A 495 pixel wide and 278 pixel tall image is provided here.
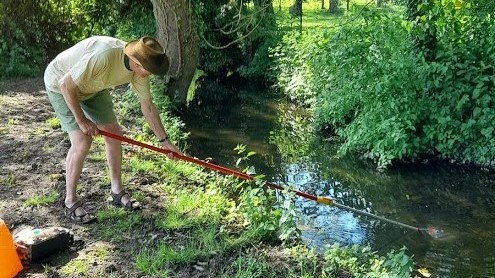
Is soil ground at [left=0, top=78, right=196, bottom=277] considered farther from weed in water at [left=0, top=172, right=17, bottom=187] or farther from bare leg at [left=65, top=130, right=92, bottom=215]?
bare leg at [left=65, top=130, right=92, bottom=215]

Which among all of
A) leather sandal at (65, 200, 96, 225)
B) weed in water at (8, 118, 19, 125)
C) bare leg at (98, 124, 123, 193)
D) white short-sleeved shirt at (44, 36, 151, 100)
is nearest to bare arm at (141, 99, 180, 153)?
white short-sleeved shirt at (44, 36, 151, 100)

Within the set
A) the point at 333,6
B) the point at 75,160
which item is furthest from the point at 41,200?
the point at 333,6

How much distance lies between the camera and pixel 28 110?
8727 millimetres

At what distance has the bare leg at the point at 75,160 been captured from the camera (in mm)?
4590

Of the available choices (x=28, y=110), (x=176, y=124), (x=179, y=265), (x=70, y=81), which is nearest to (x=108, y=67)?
(x=70, y=81)

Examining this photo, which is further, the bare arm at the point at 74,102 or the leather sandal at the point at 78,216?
the leather sandal at the point at 78,216

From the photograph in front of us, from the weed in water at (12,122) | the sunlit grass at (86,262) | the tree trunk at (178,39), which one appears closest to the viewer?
the sunlit grass at (86,262)

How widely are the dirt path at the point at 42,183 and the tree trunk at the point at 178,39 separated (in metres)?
2.73

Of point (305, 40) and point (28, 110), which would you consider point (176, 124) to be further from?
point (305, 40)

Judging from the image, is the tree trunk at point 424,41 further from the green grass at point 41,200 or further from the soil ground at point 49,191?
the green grass at point 41,200

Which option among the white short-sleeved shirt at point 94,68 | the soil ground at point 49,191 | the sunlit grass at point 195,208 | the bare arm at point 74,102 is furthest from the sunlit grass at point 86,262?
the white short-sleeved shirt at point 94,68

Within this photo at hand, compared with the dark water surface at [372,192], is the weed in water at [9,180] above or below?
above

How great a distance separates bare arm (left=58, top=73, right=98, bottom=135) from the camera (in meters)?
4.19

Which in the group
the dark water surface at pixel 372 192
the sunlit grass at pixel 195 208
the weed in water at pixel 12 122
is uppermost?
the weed in water at pixel 12 122
